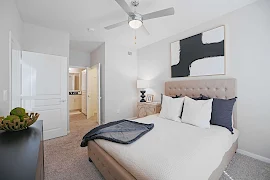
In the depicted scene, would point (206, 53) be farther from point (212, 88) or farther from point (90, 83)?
point (90, 83)

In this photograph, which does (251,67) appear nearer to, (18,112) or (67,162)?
Answer: (18,112)

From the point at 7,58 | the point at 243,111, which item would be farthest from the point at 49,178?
the point at 243,111

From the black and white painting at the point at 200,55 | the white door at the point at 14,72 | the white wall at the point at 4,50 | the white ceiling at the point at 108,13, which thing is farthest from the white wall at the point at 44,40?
the black and white painting at the point at 200,55

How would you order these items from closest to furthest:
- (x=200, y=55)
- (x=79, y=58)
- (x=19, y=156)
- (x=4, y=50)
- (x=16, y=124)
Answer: (x=19, y=156) < (x=16, y=124) < (x=4, y=50) < (x=200, y=55) < (x=79, y=58)

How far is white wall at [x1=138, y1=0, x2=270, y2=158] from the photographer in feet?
6.88

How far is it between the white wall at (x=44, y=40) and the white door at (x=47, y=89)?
0.75ft

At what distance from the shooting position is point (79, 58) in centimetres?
523

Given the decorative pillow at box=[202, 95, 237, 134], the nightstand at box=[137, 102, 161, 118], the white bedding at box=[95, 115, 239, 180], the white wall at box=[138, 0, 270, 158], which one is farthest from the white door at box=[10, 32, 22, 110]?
the white wall at box=[138, 0, 270, 158]

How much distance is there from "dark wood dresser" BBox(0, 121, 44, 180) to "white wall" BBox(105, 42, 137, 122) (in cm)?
309

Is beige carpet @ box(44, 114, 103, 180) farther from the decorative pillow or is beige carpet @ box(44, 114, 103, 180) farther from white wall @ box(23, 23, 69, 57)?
white wall @ box(23, 23, 69, 57)

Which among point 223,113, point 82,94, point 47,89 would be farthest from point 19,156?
point 82,94

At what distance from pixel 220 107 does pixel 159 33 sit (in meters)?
2.30

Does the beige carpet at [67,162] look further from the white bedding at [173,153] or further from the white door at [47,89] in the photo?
the white bedding at [173,153]

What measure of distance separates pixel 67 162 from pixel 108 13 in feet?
9.09
